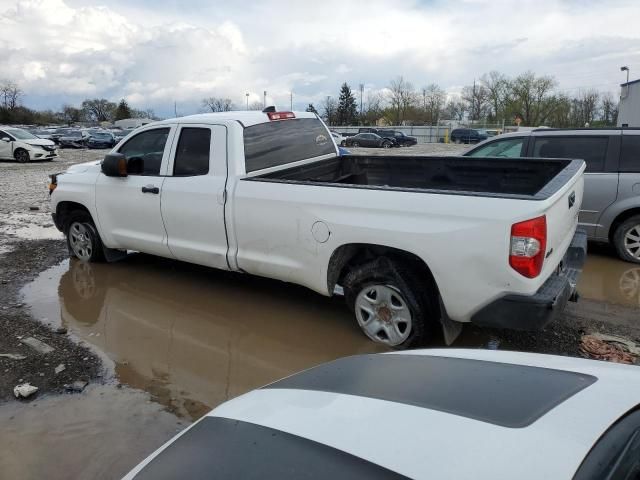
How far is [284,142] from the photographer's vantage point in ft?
18.4

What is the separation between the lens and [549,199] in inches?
133

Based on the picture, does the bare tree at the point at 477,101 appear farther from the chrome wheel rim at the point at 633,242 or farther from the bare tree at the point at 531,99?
the chrome wheel rim at the point at 633,242

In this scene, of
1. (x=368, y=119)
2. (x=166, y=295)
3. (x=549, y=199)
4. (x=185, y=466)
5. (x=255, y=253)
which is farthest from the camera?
(x=368, y=119)

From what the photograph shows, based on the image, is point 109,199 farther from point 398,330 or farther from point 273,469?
point 273,469

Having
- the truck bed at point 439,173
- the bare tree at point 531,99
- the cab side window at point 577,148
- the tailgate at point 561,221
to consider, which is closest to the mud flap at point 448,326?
the tailgate at point 561,221

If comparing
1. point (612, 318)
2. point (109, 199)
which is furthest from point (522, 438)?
point (109, 199)

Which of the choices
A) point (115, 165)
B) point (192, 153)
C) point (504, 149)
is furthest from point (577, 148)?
point (115, 165)

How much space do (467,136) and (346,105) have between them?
4696cm

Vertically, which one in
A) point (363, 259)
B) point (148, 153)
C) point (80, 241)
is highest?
point (148, 153)

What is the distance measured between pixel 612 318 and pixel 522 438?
414 centimetres

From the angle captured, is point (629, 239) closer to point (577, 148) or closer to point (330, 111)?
point (577, 148)

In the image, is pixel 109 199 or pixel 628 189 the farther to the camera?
pixel 628 189

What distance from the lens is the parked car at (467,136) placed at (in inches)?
2153

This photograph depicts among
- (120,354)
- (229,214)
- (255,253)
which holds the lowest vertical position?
(120,354)
